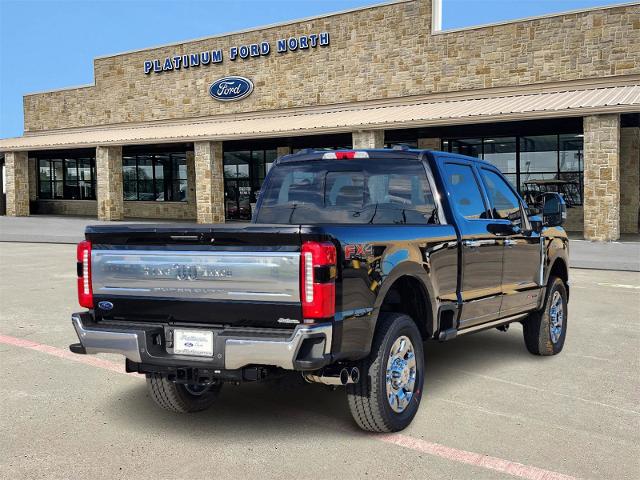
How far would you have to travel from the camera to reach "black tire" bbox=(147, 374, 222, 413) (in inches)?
199

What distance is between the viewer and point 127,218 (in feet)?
128

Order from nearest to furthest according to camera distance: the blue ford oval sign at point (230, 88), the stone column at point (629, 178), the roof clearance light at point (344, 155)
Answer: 1. the roof clearance light at point (344, 155)
2. the stone column at point (629, 178)
3. the blue ford oval sign at point (230, 88)

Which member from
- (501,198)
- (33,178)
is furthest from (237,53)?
(501,198)

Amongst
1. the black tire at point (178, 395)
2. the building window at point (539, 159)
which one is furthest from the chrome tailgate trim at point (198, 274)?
the building window at point (539, 159)

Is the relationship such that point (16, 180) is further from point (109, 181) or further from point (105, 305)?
point (105, 305)

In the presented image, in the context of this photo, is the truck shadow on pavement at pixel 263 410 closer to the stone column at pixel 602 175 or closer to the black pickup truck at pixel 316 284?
the black pickup truck at pixel 316 284

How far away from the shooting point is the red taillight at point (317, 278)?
3.98 m

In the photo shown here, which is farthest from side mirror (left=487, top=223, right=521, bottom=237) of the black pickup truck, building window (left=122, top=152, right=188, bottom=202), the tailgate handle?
building window (left=122, top=152, right=188, bottom=202)

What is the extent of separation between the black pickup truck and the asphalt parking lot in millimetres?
366

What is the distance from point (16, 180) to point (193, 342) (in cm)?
3629

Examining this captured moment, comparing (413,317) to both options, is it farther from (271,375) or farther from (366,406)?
(271,375)

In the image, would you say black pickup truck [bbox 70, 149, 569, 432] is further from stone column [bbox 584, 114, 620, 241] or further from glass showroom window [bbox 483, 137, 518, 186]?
glass showroom window [bbox 483, 137, 518, 186]

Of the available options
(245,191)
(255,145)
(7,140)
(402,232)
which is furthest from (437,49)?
(7,140)

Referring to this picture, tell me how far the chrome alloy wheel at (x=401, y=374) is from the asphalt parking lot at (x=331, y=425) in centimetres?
23
